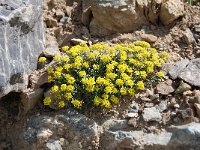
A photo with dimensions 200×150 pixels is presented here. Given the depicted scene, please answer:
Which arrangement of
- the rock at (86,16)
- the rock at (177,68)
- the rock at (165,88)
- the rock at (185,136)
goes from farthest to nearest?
the rock at (86,16) < the rock at (177,68) < the rock at (165,88) < the rock at (185,136)

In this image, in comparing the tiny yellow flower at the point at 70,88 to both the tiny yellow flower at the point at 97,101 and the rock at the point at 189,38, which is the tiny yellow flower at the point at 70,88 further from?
the rock at the point at 189,38

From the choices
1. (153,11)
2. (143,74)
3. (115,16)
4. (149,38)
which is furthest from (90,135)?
(153,11)

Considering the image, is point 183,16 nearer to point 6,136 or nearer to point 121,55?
point 121,55

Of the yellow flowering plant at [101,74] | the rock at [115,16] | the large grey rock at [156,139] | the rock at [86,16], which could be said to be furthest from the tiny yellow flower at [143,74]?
Result: the rock at [86,16]

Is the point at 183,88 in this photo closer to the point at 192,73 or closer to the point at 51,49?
the point at 192,73

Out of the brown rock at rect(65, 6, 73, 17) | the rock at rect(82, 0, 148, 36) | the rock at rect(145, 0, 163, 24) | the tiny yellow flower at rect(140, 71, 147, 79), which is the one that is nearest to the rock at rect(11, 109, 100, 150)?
the tiny yellow flower at rect(140, 71, 147, 79)

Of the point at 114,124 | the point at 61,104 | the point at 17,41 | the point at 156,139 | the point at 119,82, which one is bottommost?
the point at 156,139

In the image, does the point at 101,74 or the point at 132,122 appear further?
the point at 101,74
